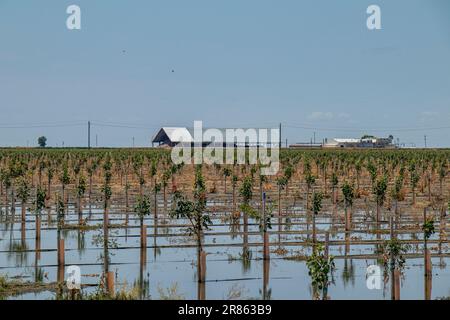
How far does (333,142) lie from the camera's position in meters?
167

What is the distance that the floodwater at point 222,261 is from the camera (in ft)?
73.7

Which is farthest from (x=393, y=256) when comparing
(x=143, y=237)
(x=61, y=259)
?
(x=61, y=259)

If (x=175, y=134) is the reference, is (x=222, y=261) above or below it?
below

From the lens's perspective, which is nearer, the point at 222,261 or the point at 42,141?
the point at 222,261

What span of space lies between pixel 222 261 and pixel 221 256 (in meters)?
0.85

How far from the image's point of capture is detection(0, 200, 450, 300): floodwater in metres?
22.5

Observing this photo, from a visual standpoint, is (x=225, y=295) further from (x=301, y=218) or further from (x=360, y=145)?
(x=360, y=145)

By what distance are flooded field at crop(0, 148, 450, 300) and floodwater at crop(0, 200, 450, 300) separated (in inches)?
1.4

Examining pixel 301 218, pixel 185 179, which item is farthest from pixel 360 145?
pixel 301 218

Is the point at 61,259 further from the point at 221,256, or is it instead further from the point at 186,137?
the point at 186,137

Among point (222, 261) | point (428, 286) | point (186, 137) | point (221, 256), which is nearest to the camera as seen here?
point (428, 286)

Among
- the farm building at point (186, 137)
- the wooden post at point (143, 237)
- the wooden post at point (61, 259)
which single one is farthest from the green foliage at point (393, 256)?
the farm building at point (186, 137)

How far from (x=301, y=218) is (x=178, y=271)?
1370 cm

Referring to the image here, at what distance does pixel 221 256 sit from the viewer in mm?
27469
